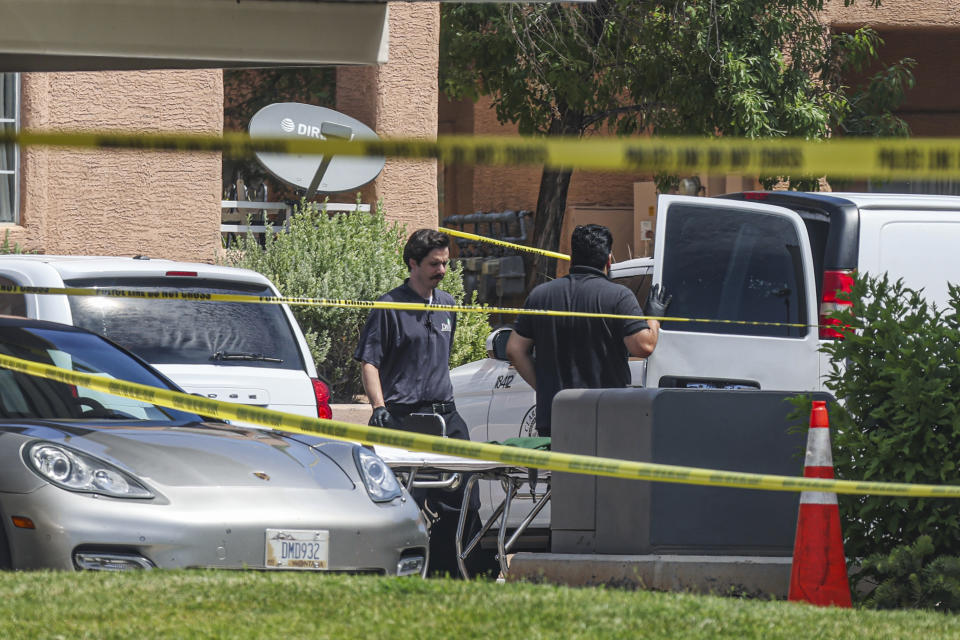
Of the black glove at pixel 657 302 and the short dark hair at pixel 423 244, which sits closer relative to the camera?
the black glove at pixel 657 302

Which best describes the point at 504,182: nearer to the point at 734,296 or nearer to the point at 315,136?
the point at 315,136

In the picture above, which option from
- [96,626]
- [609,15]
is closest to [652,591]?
[96,626]

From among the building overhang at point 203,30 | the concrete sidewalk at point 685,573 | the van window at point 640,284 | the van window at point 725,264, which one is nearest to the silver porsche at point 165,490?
the concrete sidewalk at point 685,573

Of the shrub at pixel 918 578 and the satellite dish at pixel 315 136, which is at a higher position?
the satellite dish at pixel 315 136

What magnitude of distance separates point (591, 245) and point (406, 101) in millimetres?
8720

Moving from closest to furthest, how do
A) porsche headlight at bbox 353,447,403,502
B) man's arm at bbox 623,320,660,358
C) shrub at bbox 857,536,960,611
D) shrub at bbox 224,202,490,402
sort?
shrub at bbox 857,536,960,611 < porsche headlight at bbox 353,447,403,502 < man's arm at bbox 623,320,660,358 < shrub at bbox 224,202,490,402

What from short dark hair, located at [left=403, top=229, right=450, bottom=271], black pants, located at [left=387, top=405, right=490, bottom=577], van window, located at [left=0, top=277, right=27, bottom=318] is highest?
short dark hair, located at [left=403, top=229, right=450, bottom=271]

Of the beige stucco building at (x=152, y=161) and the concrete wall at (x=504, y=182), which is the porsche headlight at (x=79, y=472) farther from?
the concrete wall at (x=504, y=182)

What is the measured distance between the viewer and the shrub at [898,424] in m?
6.03

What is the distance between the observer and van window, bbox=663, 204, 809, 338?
8.35 meters

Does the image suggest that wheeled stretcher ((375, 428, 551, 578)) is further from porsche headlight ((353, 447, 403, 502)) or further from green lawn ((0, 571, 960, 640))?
green lawn ((0, 571, 960, 640))

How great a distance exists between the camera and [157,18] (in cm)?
620

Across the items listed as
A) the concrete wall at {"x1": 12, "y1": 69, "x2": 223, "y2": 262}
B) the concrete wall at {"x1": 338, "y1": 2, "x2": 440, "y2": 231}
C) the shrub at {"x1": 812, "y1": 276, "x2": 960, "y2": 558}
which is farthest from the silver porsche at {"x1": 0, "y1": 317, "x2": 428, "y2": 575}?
the concrete wall at {"x1": 338, "y1": 2, "x2": 440, "y2": 231}

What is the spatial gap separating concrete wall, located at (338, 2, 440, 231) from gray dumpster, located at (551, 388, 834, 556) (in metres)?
9.85
